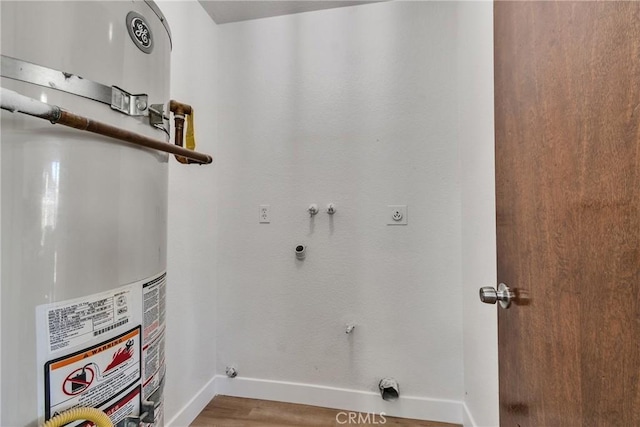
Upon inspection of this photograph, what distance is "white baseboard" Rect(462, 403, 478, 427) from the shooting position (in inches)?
55.2

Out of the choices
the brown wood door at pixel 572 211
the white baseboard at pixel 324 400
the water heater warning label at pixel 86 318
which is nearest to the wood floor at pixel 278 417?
the white baseboard at pixel 324 400

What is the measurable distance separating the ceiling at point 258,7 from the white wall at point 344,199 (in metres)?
0.05

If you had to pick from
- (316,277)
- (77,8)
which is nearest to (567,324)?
(77,8)

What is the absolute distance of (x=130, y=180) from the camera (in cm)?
59

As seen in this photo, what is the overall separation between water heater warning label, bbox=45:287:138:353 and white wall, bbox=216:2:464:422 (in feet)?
4.00

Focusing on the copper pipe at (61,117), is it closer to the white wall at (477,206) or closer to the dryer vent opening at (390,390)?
the white wall at (477,206)

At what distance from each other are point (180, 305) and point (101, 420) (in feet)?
3.55

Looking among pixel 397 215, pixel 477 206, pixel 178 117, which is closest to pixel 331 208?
pixel 397 215

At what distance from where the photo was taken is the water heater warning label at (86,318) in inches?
18.1

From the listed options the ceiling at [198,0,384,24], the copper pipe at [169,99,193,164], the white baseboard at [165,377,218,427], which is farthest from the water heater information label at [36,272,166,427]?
the ceiling at [198,0,384,24]

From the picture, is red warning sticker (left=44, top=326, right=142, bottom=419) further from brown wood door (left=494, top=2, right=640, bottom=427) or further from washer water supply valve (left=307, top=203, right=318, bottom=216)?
washer water supply valve (left=307, top=203, right=318, bottom=216)

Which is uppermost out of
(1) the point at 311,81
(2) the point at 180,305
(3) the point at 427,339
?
(1) the point at 311,81

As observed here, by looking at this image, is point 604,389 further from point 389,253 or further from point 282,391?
point 282,391

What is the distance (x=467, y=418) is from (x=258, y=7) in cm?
263
